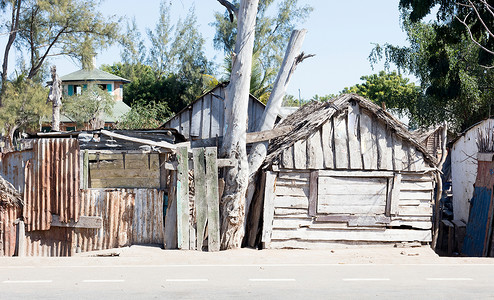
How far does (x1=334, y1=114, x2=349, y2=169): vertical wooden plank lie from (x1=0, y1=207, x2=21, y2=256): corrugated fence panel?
6.71 metres

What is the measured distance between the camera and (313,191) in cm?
1305

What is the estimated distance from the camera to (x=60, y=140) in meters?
12.1

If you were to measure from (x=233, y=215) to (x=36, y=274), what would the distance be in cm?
451

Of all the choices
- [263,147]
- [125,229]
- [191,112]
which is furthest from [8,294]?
[191,112]

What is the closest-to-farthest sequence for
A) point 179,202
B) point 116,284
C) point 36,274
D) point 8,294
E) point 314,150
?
point 8,294 < point 116,284 < point 36,274 < point 179,202 < point 314,150

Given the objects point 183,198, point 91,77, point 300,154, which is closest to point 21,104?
point 91,77

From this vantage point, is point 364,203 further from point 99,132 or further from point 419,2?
point 419,2

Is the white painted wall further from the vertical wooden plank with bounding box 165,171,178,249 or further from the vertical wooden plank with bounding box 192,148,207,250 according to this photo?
the vertical wooden plank with bounding box 165,171,178,249

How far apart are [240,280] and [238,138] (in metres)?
4.35

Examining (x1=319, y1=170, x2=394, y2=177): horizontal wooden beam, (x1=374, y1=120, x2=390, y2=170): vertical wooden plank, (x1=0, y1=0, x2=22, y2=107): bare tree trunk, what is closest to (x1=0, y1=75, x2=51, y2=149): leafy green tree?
(x1=0, y1=0, x2=22, y2=107): bare tree trunk

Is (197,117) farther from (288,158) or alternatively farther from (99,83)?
(99,83)

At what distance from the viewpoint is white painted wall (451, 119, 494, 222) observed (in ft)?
54.7

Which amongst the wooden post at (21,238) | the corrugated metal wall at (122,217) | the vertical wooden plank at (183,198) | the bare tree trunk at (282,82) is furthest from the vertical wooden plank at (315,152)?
the wooden post at (21,238)

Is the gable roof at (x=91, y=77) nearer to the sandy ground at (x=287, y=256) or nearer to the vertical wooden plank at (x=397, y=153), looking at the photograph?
the vertical wooden plank at (x=397, y=153)
